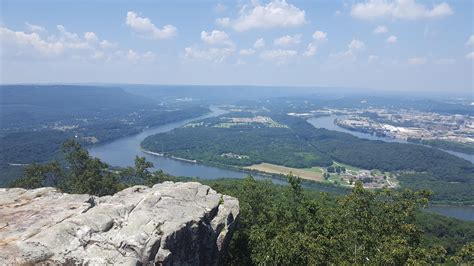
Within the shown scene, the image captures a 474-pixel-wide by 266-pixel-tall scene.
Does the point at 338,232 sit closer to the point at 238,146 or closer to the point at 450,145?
the point at 238,146

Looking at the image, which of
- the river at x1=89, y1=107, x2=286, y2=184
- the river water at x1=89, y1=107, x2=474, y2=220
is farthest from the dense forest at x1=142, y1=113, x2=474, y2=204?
the river at x1=89, y1=107, x2=286, y2=184

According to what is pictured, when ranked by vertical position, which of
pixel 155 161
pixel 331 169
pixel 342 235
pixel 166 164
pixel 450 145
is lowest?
pixel 331 169

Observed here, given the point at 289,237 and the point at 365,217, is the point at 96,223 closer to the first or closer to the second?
the point at 289,237

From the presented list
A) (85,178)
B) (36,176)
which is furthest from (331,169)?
(36,176)

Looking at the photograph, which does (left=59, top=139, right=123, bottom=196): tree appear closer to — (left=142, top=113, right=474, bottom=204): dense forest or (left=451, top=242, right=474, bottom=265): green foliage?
(left=451, top=242, right=474, bottom=265): green foliage

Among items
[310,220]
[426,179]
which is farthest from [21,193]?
[426,179]

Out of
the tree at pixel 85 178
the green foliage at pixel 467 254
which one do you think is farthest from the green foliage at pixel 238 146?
the green foliage at pixel 467 254
